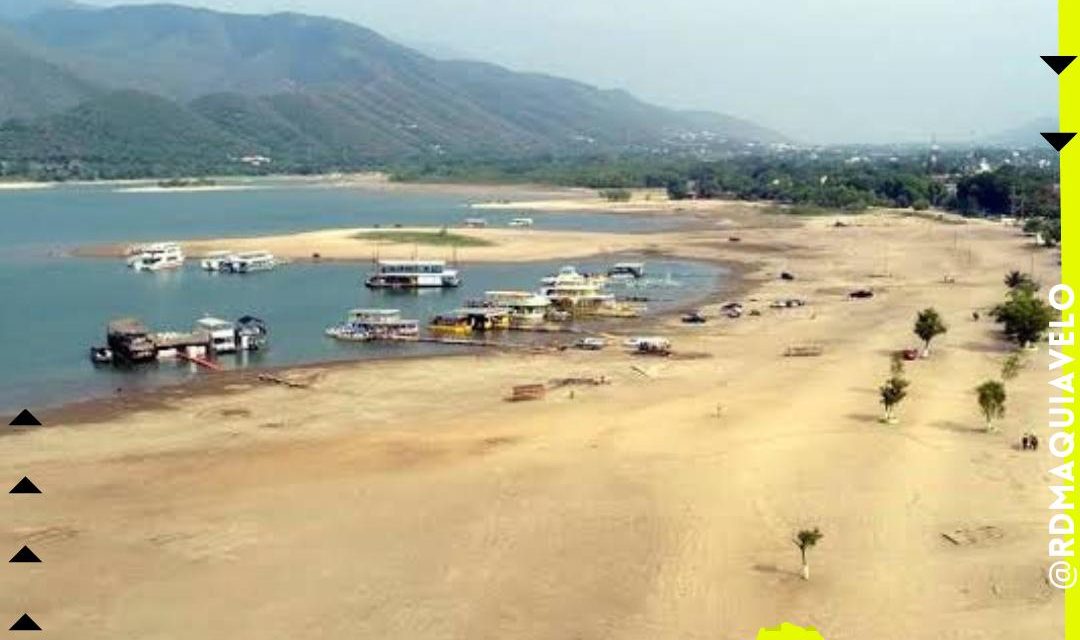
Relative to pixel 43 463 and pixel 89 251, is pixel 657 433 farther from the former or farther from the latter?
pixel 89 251

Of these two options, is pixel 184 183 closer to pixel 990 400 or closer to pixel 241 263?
pixel 241 263

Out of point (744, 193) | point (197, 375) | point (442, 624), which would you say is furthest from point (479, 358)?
point (744, 193)

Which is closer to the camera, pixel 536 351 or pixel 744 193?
pixel 536 351

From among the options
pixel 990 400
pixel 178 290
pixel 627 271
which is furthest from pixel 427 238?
pixel 990 400

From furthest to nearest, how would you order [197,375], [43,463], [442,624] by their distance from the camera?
[197,375] → [43,463] → [442,624]

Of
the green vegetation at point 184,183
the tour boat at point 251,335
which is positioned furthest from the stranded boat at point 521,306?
the green vegetation at point 184,183

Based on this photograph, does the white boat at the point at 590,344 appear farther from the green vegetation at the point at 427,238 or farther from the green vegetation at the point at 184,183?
the green vegetation at the point at 184,183

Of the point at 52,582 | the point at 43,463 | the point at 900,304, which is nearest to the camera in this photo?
the point at 52,582
